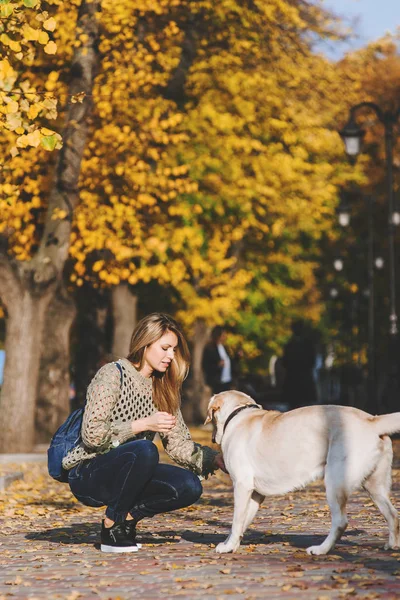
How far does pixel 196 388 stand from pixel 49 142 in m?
26.6

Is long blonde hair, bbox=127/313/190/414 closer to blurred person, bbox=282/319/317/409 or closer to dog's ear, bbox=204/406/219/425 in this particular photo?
dog's ear, bbox=204/406/219/425

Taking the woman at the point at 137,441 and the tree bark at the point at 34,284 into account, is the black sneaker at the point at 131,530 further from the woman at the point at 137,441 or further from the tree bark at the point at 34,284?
the tree bark at the point at 34,284

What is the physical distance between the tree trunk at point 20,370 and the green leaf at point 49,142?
1009 cm

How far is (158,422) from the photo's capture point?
Result: 8.48 m

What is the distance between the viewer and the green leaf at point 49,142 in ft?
35.7

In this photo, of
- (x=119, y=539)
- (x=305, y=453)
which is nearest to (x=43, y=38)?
(x=119, y=539)

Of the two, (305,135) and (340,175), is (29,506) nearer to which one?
(305,135)

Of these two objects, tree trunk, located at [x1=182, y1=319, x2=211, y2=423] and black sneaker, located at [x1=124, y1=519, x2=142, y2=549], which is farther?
tree trunk, located at [x1=182, y1=319, x2=211, y2=423]

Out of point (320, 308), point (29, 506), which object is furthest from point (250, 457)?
point (320, 308)

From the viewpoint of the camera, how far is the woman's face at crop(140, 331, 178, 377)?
28.7ft

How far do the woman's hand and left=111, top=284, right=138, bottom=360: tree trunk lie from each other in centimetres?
2113

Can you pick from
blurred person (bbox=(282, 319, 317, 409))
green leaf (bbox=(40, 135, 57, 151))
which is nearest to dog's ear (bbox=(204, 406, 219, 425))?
green leaf (bbox=(40, 135, 57, 151))

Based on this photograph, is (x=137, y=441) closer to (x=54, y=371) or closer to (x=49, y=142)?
(x=49, y=142)

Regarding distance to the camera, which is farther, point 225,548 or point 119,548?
point 119,548
